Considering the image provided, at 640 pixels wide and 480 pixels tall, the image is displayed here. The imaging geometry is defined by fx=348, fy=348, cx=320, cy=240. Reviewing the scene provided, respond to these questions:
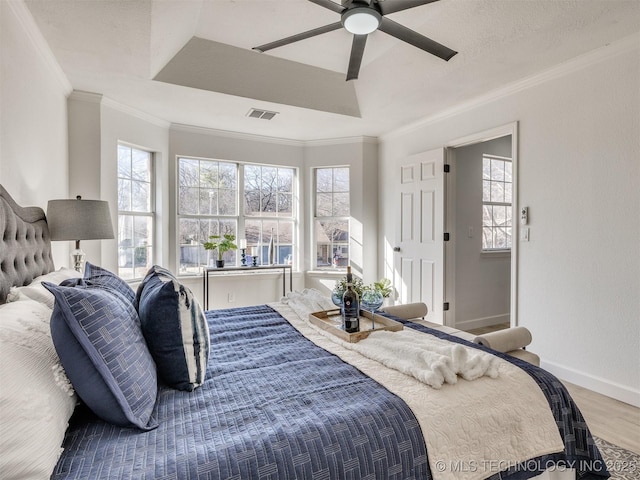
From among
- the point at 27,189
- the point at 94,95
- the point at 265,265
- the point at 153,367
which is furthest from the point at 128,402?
the point at 265,265

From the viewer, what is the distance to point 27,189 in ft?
7.22

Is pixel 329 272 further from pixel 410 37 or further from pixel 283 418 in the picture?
pixel 283 418

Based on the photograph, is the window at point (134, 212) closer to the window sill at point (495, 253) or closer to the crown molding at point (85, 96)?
the crown molding at point (85, 96)

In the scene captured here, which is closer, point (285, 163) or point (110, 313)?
point (110, 313)

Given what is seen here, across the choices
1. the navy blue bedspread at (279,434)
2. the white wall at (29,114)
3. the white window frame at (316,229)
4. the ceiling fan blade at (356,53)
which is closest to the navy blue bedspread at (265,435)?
the navy blue bedspread at (279,434)

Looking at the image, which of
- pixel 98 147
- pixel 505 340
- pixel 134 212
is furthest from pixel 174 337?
A: pixel 134 212

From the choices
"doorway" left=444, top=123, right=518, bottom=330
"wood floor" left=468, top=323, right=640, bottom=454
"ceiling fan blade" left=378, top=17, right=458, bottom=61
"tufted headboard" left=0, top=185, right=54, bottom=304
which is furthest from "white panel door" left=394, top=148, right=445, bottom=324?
"tufted headboard" left=0, top=185, right=54, bottom=304

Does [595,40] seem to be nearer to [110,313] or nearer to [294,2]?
[294,2]

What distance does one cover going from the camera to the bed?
2.71 ft

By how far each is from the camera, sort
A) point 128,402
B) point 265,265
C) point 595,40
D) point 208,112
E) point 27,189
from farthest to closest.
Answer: point 265,265 < point 208,112 < point 595,40 < point 27,189 < point 128,402

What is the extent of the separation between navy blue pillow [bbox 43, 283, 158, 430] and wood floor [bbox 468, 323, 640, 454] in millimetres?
2481

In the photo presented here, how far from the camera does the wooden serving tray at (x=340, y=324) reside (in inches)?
66.6

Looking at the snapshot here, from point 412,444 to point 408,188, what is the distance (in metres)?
3.59

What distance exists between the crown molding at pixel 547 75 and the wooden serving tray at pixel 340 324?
8.22 feet
